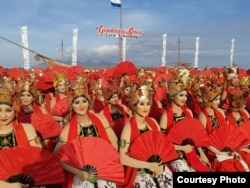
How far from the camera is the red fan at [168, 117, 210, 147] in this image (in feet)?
17.0

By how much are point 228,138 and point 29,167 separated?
309cm

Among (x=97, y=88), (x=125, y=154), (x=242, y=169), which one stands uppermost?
(x=97, y=88)

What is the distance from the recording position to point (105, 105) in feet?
25.5

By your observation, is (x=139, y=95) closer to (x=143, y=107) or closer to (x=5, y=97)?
(x=143, y=107)

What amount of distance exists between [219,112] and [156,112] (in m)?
1.83

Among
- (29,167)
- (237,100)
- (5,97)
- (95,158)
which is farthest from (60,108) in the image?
(29,167)

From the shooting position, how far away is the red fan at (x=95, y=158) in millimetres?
4238

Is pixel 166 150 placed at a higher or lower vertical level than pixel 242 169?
higher

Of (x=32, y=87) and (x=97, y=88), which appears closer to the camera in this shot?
(x=32, y=87)

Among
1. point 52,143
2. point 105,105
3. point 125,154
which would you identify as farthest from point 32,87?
point 125,154

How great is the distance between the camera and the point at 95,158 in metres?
4.22

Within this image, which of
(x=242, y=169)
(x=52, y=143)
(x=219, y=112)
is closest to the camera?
(x=242, y=169)

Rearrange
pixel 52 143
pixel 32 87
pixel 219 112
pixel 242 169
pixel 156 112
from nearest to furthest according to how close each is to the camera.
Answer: pixel 242 169, pixel 52 143, pixel 219 112, pixel 32 87, pixel 156 112

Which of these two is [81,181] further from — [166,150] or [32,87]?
[32,87]
